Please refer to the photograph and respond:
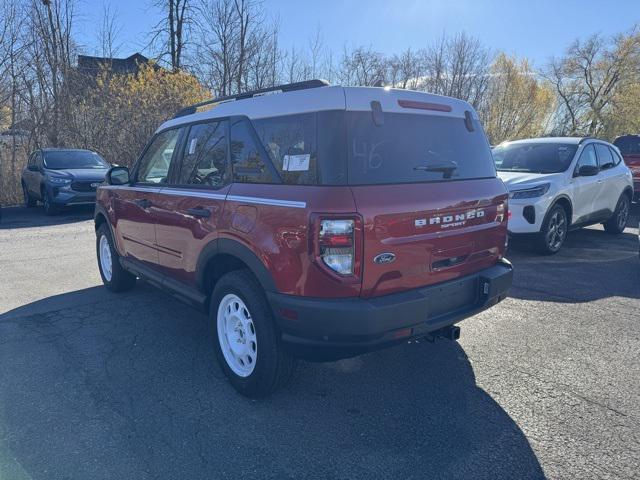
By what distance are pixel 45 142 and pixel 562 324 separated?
1762 centimetres

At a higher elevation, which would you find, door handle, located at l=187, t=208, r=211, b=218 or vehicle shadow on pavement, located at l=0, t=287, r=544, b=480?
door handle, located at l=187, t=208, r=211, b=218

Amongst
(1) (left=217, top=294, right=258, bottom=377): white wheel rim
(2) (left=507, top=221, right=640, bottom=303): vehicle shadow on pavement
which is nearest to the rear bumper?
(1) (left=217, top=294, right=258, bottom=377): white wheel rim

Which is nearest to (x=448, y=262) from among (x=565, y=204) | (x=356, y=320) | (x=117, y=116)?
(x=356, y=320)

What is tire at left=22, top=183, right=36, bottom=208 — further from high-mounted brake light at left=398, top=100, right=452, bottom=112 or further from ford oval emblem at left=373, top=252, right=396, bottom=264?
ford oval emblem at left=373, top=252, right=396, bottom=264

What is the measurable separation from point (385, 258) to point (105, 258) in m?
4.36

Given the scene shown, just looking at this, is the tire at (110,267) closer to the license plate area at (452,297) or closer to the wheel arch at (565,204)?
the license plate area at (452,297)

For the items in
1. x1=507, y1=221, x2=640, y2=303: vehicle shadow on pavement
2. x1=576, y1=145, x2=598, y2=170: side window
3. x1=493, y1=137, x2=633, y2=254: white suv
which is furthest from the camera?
x1=576, y1=145, x2=598, y2=170: side window

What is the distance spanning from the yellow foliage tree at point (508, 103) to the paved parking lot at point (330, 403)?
26597 millimetres

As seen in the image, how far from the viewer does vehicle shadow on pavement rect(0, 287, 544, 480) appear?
2.41 meters

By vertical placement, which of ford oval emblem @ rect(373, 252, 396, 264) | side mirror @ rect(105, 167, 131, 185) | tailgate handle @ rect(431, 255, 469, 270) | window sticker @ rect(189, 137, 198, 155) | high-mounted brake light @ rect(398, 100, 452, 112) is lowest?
tailgate handle @ rect(431, 255, 469, 270)

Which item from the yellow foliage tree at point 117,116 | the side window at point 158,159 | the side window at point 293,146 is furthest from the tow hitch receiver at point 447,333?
the yellow foliage tree at point 117,116

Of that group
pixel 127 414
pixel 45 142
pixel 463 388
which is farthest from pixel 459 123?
pixel 45 142

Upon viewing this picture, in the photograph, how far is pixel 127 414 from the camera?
2.89 meters

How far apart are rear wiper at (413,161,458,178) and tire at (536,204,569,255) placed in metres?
4.21
